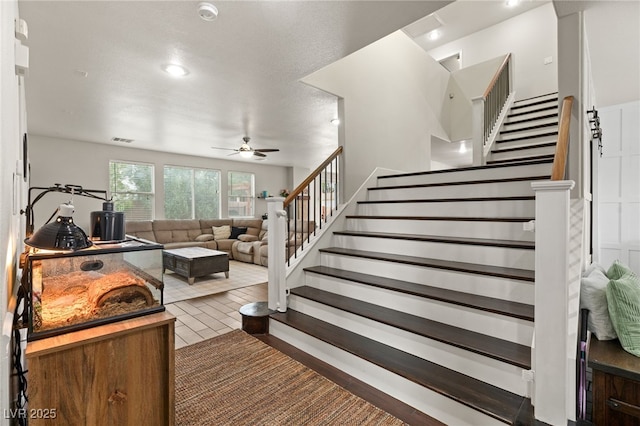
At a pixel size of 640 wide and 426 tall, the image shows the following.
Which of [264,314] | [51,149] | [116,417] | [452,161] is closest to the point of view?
[116,417]

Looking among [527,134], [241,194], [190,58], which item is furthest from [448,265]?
[241,194]

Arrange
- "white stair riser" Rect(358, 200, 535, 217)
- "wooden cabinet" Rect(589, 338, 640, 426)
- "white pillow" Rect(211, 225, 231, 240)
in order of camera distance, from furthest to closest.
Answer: "white pillow" Rect(211, 225, 231, 240) → "white stair riser" Rect(358, 200, 535, 217) → "wooden cabinet" Rect(589, 338, 640, 426)

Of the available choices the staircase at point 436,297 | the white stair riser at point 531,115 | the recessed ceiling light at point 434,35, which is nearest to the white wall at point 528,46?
the recessed ceiling light at point 434,35

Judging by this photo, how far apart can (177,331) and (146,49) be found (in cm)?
262

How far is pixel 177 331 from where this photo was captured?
2.97m

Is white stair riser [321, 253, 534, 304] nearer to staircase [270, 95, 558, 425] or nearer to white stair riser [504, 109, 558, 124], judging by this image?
staircase [270, 95, 558, 425]

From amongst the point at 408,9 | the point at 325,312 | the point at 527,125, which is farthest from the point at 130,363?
the point at 527,125

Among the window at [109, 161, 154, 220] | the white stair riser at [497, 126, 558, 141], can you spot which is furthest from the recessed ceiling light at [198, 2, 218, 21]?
the window at [109, 161, 154, 220]

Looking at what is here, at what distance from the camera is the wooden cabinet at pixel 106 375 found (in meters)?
1.10

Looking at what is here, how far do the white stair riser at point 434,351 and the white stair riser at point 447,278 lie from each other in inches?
21.0

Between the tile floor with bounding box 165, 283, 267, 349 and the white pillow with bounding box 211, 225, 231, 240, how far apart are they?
11.2ft

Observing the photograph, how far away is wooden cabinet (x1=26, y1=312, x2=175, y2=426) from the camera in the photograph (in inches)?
43.2

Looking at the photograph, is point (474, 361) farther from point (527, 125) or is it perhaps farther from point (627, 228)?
point (527, 125)

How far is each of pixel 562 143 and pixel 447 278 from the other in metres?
1.19
